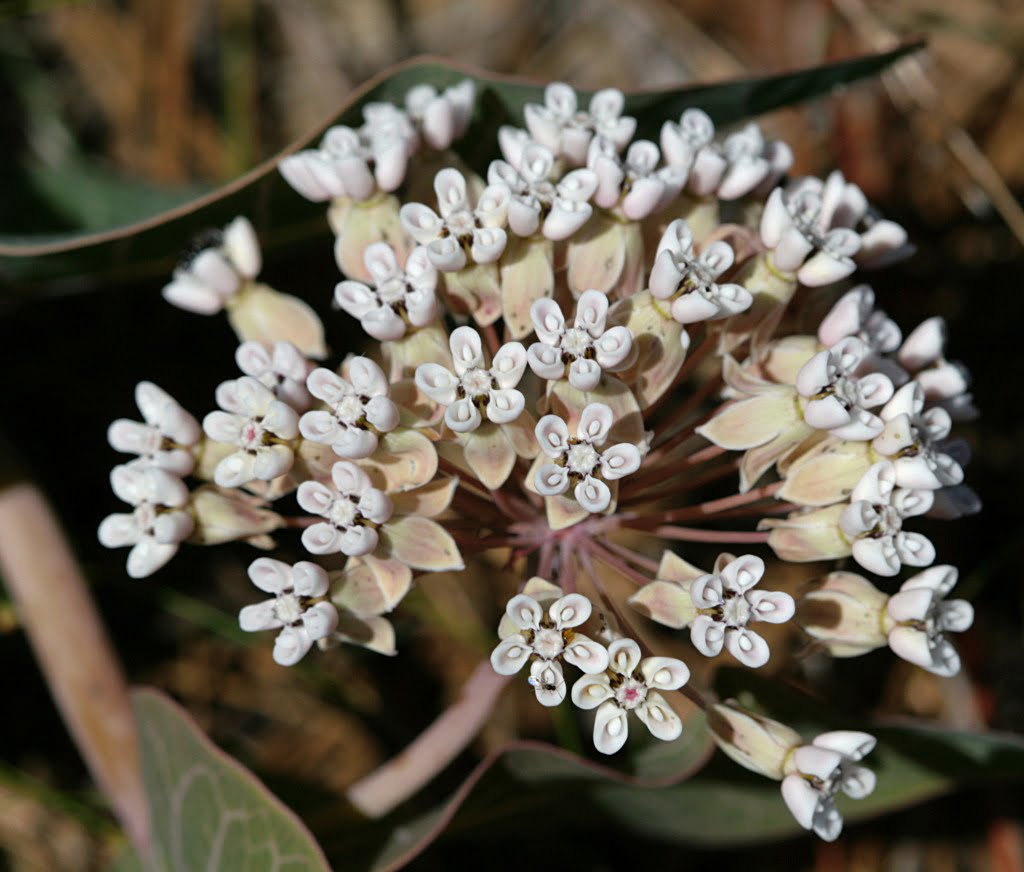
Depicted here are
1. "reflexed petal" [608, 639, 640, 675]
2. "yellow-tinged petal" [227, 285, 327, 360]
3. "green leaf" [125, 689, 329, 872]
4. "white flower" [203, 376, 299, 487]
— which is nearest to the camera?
"reflexed petal" [608, 639, 640, 675]

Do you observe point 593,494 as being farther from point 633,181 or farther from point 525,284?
point 633,181

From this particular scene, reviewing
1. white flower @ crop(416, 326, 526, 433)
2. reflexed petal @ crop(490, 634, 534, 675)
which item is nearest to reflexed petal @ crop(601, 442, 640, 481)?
white flower @ crop(416, 326, 526, 433)

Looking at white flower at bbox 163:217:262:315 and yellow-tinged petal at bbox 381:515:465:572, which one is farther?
white flower at bbox 163:217:262:315

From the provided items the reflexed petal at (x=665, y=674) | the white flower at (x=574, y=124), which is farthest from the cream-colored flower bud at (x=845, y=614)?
the white flower at (x=574, y=124)

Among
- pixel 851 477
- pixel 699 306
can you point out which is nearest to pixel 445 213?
pixel 699 306

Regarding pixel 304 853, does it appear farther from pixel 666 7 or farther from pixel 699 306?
pixel 666 7

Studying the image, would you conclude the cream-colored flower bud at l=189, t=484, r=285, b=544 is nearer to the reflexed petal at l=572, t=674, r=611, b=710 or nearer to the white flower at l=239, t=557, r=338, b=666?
the white flower at l=239, t=557, r=338, b=666
